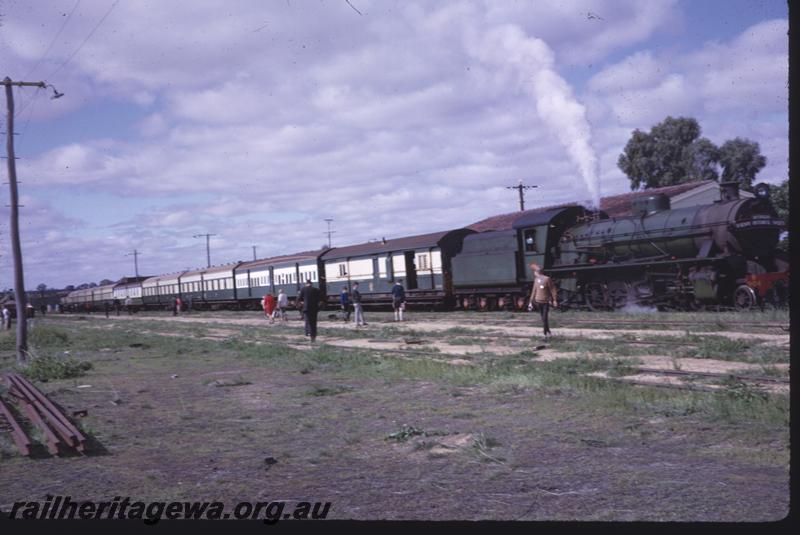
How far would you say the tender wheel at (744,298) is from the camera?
1919 cm

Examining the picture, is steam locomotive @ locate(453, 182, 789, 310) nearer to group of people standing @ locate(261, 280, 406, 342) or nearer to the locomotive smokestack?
the locomotive smokestack

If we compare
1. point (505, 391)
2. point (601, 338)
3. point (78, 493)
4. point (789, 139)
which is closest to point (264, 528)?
point (78, 493)

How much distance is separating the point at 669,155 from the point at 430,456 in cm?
5216

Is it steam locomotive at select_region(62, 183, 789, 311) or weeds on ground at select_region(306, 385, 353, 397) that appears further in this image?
steam locomotive at select_region(62, 183, 789, 311)

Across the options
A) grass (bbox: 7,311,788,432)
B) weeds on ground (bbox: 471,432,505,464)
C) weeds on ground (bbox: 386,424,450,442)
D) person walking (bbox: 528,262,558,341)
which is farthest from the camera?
person walking (bbox: 528,262,558,341)

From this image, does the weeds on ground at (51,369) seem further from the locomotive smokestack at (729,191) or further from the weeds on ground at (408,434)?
the locomotive smokestack at (729,191)

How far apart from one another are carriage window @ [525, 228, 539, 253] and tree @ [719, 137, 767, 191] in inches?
1041

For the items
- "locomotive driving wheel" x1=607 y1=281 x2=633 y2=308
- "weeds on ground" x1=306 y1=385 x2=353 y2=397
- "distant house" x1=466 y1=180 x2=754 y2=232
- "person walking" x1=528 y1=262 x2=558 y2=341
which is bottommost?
"weeds on ground" x1=306 y1=385 x2=353 y2=397

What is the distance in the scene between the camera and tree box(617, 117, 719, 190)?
51.0 m

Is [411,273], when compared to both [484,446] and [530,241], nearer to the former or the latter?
[530,241]

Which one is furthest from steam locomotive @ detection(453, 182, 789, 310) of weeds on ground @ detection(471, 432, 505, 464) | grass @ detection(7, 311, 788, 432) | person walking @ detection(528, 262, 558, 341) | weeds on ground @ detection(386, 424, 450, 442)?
weeds on ground @ detection(471, 432, 505, 464)

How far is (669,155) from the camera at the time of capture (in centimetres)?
5319

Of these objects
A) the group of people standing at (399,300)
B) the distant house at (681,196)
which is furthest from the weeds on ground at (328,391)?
the distant house at (681,196)

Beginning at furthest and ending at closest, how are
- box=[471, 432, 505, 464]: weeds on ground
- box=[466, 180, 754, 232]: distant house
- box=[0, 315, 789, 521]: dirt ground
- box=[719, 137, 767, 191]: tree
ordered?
box=[719, 137, 767, 191]: tree → box=[466, 180, 754, 232]: distant house → box=[471, 432, 505, 464]: weeds on ground → box=[0, 315, 789, 521]: dirt ground
